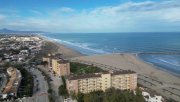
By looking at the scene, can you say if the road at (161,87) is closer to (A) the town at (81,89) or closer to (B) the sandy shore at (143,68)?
(B) the sandy shore at (143,68)

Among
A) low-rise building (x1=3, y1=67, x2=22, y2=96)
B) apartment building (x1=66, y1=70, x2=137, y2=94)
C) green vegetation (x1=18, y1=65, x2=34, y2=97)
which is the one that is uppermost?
apartment building (x1=66, y1=70, x2=137, y2=94)

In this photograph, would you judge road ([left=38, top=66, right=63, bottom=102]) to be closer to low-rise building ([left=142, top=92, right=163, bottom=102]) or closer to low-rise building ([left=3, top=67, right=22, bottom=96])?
low-rise building ([left=3, top=67, right=22, bottom=96])

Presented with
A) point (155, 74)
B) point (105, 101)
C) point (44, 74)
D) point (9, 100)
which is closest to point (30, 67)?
point (44, 74)

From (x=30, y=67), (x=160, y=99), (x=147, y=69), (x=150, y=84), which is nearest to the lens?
(x=160, y=99)

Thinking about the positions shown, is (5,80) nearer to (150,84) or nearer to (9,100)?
(9,100)

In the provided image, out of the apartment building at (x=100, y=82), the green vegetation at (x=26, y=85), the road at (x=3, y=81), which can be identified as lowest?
the road at (x=3, y=81)

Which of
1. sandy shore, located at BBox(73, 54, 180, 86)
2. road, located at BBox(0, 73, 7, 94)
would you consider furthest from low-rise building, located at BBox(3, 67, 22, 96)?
sandy shore, located at BBox(73, 54, 180, 86)

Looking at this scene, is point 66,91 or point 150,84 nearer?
point 66,91

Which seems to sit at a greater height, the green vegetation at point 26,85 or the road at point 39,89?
the green vegetation at point 26,85

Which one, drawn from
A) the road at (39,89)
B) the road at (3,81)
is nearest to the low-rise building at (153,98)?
the road at (39,89)
